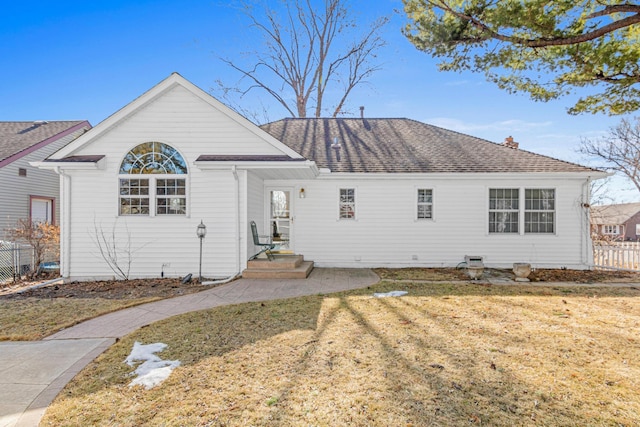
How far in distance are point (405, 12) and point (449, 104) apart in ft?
25.3

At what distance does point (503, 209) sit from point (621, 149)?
22.6 meters

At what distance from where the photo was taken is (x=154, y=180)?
8.98 meters

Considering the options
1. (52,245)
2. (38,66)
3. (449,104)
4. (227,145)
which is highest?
(38,66)

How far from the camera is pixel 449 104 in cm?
1499

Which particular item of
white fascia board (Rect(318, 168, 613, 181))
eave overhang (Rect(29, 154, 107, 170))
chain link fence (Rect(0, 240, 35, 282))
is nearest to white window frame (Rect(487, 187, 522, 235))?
white fascia board (Rect(318, 168, 613, 181))

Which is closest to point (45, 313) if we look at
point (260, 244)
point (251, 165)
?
point (260, 244)

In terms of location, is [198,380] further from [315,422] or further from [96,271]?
[96,271]

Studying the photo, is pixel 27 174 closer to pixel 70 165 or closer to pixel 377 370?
pixel 70 165

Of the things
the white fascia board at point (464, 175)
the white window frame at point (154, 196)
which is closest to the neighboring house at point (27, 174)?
the white window frame at point (154, 196)

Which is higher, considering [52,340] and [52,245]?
[52,245]

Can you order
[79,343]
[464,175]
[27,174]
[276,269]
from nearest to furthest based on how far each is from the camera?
[79,343]
[276,269]
[464,175]
[27,174]

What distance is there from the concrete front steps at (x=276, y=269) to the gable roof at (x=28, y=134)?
11094mm

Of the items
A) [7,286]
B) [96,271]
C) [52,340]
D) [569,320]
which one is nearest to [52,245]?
[7,286]

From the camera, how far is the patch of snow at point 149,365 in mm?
3369
